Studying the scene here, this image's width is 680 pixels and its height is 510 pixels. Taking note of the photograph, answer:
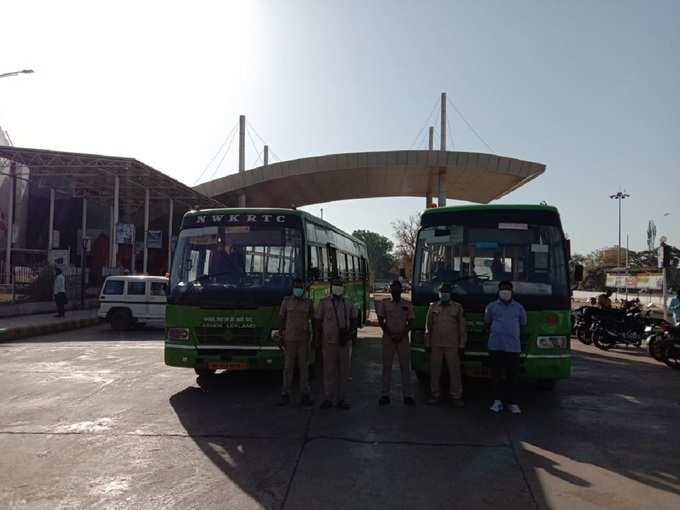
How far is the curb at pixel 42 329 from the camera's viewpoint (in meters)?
15.8

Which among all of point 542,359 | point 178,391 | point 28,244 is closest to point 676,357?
point 542,359

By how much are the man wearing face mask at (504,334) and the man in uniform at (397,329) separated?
41.9 inches

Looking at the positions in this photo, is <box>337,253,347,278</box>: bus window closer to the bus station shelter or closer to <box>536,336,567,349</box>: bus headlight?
Result: <box>536,336,567,349</box>: bus headlight

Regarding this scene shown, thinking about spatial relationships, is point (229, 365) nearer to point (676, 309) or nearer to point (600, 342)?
point (676, 309)

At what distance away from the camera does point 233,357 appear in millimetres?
8430

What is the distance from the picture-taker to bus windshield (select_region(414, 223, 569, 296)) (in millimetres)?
8258

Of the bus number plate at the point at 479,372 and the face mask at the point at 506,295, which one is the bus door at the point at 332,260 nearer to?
the bus number plate at the point at 479,372

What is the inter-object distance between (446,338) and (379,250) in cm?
13790

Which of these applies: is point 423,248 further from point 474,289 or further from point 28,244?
point 28,244

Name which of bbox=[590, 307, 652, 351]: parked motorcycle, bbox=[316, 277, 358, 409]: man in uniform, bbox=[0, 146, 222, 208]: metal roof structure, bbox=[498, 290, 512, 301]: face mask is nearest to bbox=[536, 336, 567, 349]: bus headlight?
bbox=[498, 290, 512, 301]: face mask

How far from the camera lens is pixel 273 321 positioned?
847 cm

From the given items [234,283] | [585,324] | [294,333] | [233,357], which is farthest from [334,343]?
[585,324]

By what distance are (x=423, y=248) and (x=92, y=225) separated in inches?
1608

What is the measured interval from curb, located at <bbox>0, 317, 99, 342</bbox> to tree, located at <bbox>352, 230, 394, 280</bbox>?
379ft
